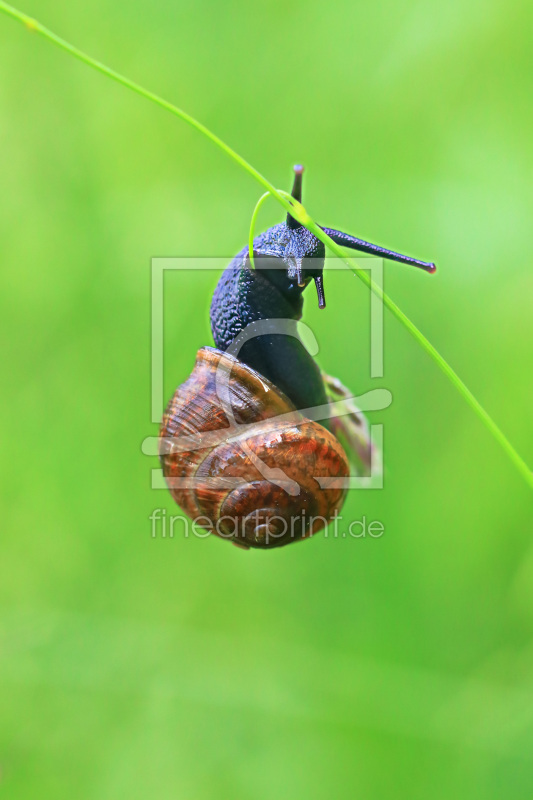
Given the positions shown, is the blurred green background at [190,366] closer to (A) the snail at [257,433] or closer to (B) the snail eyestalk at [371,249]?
(A) the snail at [257,433]

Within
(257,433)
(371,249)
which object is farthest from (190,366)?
(371,249)

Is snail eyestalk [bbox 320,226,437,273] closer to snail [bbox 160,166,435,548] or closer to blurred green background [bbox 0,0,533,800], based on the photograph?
snail [bbox 160,166,435,548]

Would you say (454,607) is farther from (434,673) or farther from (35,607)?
(35,607)

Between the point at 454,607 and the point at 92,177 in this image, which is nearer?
the point at 454,607

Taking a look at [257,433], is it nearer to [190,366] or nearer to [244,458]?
[244,458]

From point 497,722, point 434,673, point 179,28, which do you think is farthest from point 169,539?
point 179,28

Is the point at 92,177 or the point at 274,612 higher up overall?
the point at 92,177

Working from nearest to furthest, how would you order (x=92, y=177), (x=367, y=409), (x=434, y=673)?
(x=434, y=673)
(x=367, y=409)
(x=92, y=177)
